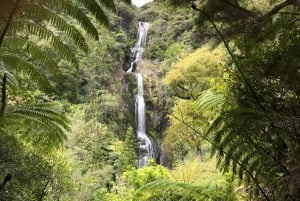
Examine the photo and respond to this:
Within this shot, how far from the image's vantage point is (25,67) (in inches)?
155

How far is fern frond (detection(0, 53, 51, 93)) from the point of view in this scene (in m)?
3.79

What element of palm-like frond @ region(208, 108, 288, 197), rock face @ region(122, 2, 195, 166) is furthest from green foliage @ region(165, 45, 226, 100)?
palm-like frond @ region(208, 108, 288, 197)

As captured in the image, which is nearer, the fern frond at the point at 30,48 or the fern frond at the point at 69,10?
the fern frond at the point at 69,10

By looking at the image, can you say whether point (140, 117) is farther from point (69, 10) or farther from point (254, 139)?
point (254, 139)

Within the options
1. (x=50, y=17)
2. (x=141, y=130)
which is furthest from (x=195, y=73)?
(x=50, y=17)

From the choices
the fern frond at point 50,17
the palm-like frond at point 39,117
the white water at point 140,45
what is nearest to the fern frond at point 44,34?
the fern frond at point 50,17

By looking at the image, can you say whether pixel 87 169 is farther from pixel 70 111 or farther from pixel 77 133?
pixel 70 111

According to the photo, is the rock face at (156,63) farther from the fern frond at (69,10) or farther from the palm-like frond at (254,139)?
the palm-like frond at (254,139)

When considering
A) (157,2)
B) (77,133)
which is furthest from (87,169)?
(157,2)

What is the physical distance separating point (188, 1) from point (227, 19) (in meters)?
0.37

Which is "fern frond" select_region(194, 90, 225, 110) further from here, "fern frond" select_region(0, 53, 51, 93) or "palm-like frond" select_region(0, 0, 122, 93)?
"fern frond" select_region(0, 53, 51, 93)

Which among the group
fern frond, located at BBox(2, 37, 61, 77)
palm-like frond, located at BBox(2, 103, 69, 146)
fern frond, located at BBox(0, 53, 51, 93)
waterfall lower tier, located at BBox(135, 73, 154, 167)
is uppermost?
waterfall lower tier, located at BBox(135, 73, 154, 167)

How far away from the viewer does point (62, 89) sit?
65.7 ft

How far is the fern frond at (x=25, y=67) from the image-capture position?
149 inches
